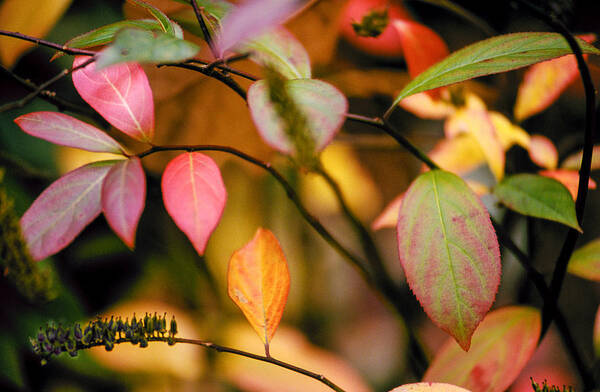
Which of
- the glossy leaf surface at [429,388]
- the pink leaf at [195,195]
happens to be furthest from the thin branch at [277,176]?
the glossy leaf surface at [429,388]

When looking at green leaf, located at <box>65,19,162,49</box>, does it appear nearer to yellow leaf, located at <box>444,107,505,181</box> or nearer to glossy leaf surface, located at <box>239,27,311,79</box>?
glossy leaf surface, located at <box>239,27,311,79</box>

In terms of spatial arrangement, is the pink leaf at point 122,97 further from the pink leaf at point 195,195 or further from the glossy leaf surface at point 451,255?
the glossy leaf surface at point 451,255

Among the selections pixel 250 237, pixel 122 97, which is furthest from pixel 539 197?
pixel 250 237

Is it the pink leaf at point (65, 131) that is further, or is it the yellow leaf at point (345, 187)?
the yellow leaf at point (345, 187)

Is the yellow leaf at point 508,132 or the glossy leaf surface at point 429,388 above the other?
the yellow leaf at point 508,132

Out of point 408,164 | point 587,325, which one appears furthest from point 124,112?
point 587,325

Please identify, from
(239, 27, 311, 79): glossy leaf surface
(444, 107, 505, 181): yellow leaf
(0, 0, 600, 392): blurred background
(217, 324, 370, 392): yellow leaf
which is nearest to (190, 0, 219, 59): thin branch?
(239, 27, 311, 79): glossy leaf surface
